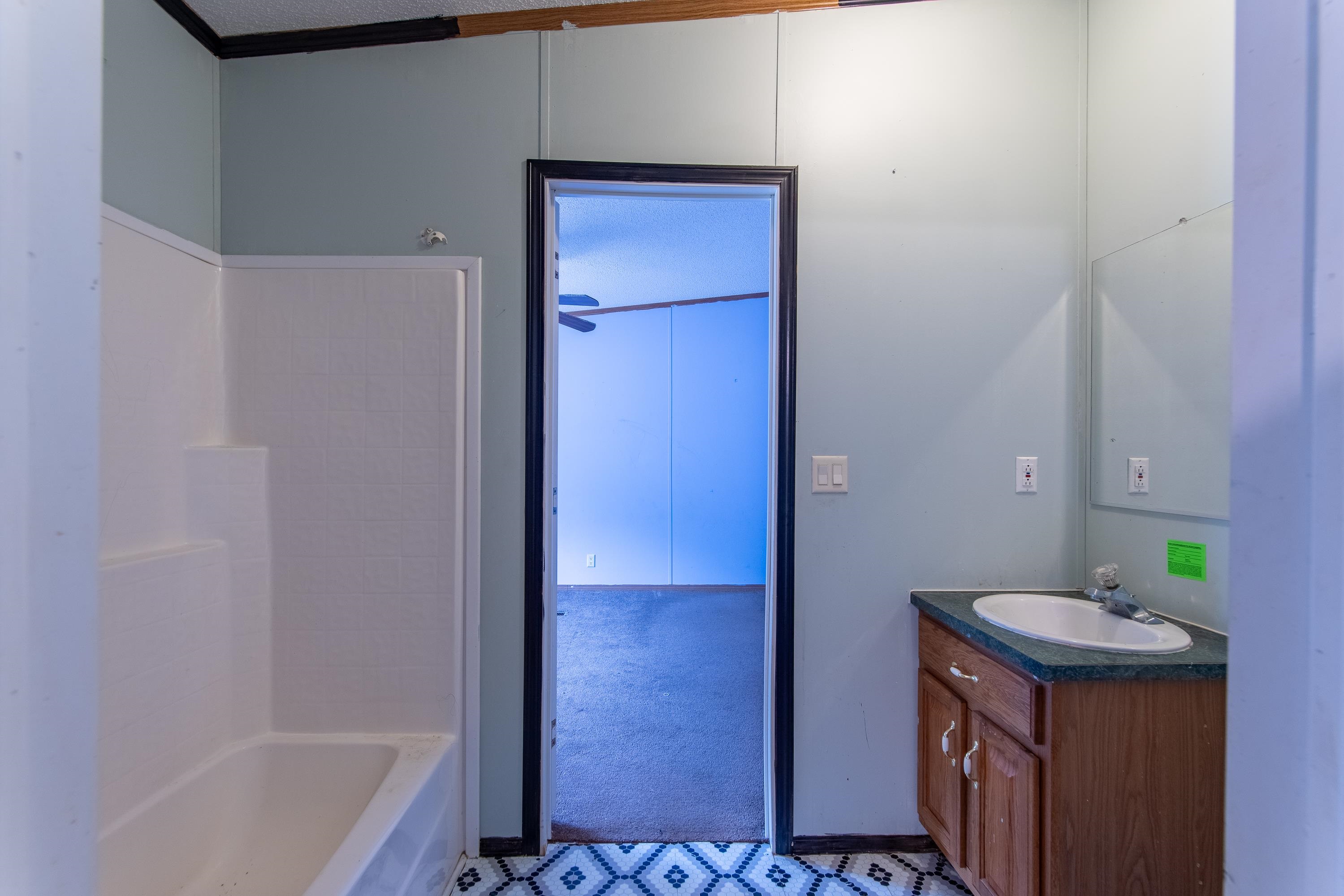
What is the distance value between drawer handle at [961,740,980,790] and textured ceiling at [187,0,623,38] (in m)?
2.32

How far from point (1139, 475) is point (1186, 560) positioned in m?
0.25

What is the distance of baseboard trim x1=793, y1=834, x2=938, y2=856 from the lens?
1.68 metres

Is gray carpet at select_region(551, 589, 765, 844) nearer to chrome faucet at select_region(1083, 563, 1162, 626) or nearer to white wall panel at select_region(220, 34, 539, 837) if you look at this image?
white wall panel at select_region(220, 34, 539, 837)

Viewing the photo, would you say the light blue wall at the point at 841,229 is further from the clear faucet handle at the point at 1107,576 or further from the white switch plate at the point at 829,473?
the clear faucet handle at the point at 1107,576

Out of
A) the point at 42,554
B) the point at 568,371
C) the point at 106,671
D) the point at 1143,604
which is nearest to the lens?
the point at 42,554

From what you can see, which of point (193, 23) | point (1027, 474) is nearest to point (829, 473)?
point (1027, 474)

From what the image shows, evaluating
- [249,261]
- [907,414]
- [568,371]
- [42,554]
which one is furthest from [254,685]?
[568,371]

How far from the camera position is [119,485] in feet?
4.44

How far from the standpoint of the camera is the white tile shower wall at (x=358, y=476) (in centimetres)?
164

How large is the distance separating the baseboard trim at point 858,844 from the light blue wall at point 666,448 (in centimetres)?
294

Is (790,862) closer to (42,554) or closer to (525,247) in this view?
(42,554)

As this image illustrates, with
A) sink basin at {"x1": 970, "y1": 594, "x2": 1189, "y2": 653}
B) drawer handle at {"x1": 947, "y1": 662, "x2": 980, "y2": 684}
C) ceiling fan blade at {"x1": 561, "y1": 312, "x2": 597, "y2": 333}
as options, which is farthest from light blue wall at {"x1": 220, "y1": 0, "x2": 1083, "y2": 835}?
ceiling fan blade at {"x1": 561, "y1": 312, "x2": 597, "y2": 333}

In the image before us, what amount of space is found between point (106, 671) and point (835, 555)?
187 centimetres

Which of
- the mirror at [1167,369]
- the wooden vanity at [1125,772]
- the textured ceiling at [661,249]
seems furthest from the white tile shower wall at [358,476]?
the mirror at [1167,369]
